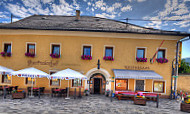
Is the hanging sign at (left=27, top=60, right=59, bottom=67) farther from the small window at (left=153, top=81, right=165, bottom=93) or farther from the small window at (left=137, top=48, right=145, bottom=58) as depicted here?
the small window at (left=153, top=81, right=165, bottom=93)

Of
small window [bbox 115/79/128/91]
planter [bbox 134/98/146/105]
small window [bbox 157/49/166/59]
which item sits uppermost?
small window [bbox 157/49/166/59]

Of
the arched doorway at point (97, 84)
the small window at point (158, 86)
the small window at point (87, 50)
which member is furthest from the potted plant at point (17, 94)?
the small window at point (158, 86)

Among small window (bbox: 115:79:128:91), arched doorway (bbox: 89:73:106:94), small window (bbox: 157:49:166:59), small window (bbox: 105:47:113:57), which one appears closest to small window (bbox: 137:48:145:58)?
small window (bbox: 157:49:166:59)

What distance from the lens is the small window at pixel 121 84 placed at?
11.7 m

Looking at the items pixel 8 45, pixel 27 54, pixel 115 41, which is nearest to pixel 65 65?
pixel 27 54

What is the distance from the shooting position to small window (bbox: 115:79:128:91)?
11.7 m

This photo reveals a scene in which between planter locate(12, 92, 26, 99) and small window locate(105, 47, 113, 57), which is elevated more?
small window locate(105, 47, 113, 57)

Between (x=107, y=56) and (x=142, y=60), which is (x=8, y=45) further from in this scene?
(x=142, y=60)

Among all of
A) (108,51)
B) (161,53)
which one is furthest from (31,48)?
(161,53)

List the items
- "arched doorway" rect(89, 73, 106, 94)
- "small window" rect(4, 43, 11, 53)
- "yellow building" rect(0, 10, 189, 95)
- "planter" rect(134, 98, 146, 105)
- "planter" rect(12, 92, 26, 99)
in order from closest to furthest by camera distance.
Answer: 1. "planter" rect(134, 98, 146, 105)
2. "planter" rect(12, 92, 26, 99)
3. "yellow building" rect(0, 10, 189, 95)
4. "small window" rect(4, 43, 11, 53)
5. "arched doorway" rect(89, 73, 106, 94)

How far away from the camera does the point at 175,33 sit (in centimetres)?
1131

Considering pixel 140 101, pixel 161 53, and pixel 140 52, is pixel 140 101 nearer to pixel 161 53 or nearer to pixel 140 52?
pixel 140 52

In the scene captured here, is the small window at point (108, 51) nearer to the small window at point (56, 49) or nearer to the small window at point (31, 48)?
the small window at point (56, 49)

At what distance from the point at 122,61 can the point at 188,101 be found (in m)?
6.00
